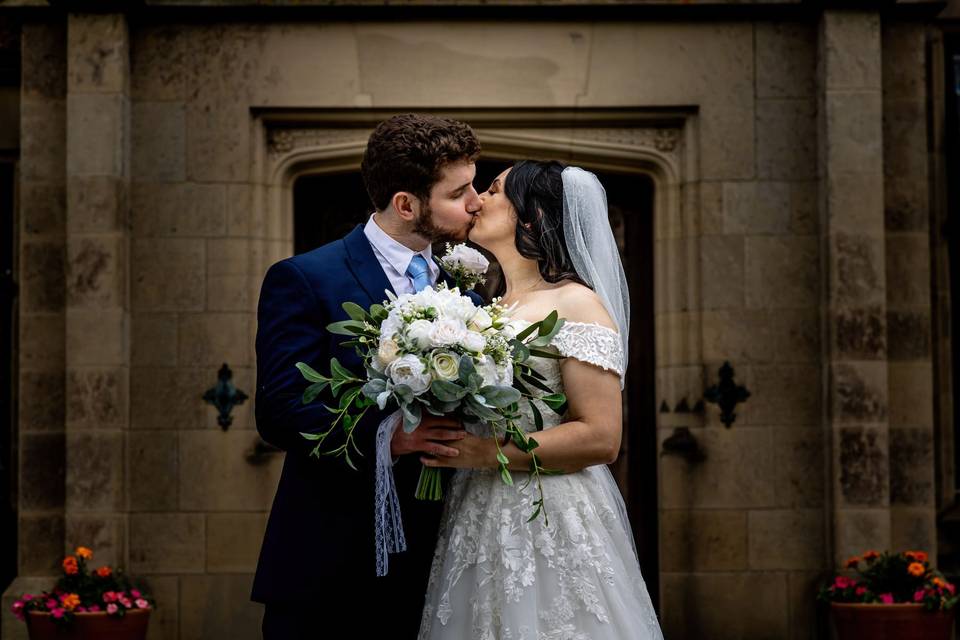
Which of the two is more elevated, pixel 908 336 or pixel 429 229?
pixel 429 229

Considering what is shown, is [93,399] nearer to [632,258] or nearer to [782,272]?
[632,258]

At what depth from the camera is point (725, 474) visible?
7.83 meters

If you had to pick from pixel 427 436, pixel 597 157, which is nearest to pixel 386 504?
pixel 427 436

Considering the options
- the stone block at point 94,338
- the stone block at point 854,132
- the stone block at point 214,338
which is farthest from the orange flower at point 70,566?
the stone block at point 854,132

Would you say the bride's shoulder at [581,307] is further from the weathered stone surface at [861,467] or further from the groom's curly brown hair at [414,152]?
the weathered stone surface at [861,467]

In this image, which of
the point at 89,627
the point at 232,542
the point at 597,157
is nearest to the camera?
the point at 89,627

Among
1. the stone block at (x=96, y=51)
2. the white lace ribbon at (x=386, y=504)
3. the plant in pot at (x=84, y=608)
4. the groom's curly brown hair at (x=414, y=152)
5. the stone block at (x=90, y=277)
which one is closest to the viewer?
the white lace ribbon at (x=386, y=504)

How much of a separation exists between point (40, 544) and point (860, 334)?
15.4 ft

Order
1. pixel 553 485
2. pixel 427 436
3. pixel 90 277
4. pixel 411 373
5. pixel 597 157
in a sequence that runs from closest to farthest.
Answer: pixel 411 373
pixel 427 436
pixel 553 485
pixel 90 277
pixel 597 157

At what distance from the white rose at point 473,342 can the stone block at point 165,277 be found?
14.5 feet

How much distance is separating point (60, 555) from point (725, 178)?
4292mm

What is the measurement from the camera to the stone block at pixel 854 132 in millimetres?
7738

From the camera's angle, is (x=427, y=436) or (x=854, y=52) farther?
(x=854, y=52)

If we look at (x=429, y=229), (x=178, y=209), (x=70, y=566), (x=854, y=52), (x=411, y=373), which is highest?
(x=854, y=52)
